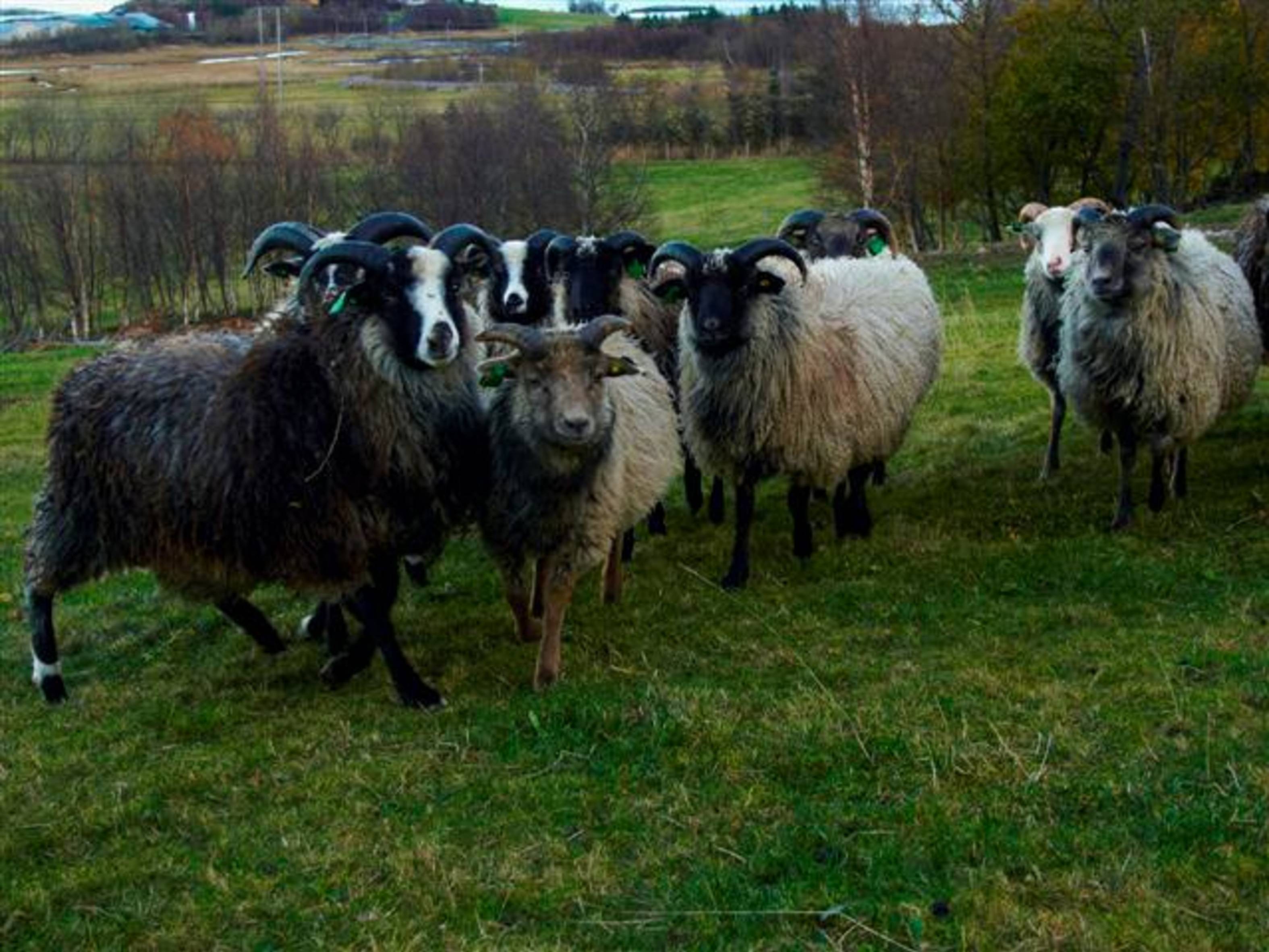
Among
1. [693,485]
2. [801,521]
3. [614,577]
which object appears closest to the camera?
[614,577]

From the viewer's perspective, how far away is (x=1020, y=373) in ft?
50.2

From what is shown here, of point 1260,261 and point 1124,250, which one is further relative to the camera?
point 1260,261

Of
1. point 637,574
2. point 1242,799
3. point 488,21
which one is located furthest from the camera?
point 488,21

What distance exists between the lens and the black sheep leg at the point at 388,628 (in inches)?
286

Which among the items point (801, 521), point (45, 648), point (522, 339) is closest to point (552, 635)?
point (522, 339)

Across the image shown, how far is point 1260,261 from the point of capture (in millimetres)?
11008

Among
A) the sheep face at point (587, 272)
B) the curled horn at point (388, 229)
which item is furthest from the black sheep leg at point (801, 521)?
the curled horn at point (388, 229)

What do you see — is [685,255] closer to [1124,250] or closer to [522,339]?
[522,339]

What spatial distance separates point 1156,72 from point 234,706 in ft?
116

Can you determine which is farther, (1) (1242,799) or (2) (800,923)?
(1) (1242,799)

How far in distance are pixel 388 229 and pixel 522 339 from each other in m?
1.61

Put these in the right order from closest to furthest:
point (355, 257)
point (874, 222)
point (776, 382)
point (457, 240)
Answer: point (355, 257), point (457, 240), point (776, 382), point (874, 222)

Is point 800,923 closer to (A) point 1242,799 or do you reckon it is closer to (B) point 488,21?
(A) point 1242,799

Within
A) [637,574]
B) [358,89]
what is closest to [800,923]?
[637,574]
